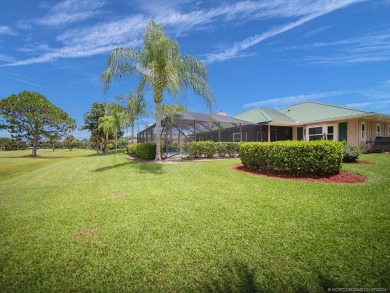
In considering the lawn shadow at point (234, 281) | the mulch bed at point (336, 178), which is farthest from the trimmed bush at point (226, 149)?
the lawn shadow at point (234, 281)

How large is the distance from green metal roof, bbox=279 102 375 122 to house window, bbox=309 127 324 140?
109 cm

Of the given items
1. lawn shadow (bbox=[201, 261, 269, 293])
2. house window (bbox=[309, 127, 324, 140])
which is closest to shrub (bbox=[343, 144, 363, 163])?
lawn shadow (bbox=[201, 261, 269, 293])

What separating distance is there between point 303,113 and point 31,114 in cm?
3918

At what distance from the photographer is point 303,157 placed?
7.97 metres

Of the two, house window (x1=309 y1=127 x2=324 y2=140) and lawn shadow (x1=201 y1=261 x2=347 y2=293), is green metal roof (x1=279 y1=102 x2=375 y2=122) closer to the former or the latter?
house window (x1=309 y1=127 x2=324 y2=140)

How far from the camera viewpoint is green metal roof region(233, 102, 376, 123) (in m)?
20.2

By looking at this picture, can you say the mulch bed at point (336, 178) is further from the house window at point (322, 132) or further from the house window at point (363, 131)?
the house window at point (322, 132)

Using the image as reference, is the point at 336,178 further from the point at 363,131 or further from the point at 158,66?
the point at 363,131

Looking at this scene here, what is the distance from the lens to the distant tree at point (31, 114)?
32969 mm

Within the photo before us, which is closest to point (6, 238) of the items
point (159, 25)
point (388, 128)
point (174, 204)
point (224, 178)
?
point (174, 204)

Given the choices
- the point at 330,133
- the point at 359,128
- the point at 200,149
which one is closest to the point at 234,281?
the point at 200,149

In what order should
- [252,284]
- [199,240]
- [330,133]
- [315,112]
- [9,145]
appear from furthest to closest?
[9,145], [315,112], [330,133], [199,240], [252,284]

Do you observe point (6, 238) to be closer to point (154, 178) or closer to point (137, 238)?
point (137, 238)

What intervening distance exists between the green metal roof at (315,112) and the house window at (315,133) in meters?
1.09
